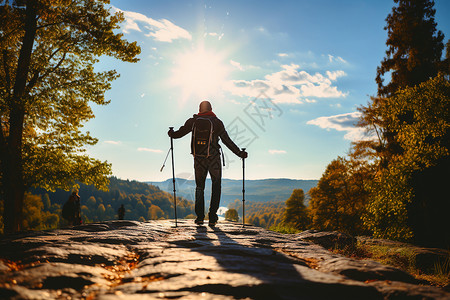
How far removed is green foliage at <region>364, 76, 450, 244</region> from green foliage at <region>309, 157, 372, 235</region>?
1325 cm

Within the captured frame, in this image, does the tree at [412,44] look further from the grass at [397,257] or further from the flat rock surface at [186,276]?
the flat rock surface at [186,276]

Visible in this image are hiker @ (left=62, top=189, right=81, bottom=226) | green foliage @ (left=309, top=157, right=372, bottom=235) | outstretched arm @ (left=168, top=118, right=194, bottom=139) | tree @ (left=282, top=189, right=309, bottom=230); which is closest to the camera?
outstretched arm @ (left=168, top=118, right=194, bottom=139)

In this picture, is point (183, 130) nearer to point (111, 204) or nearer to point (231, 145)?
point (231, 145)

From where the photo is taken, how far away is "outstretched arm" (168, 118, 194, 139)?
7656 millimetres

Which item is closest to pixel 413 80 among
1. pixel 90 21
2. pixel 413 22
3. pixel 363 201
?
pixel 413 22

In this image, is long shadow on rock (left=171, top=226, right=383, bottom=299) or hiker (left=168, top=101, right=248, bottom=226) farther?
hiker (left=168, top=101, right=248, bottom=226)

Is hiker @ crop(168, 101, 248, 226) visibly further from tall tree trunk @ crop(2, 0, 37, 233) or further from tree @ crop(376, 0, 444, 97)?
tree @ crop(376, 0, 444, 97)

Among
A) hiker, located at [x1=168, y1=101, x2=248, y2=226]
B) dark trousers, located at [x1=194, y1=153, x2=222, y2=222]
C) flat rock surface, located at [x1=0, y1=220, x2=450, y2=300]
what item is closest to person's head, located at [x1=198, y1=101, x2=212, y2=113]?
hiker, located at [x1=168, y1=101, x2=248, y2=226]

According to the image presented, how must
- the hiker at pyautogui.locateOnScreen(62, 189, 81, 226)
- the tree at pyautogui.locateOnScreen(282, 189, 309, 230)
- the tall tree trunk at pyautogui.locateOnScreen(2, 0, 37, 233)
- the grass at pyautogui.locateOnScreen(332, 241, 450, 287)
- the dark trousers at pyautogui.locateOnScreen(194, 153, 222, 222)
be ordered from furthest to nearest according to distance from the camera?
1. the tree at pyautogui.locateOnScreen(282, 189, 309, 230)
2. the hiker at pyautogui.locateOnScreen(62, 189, 81, 226)
3. the tall tree trunk at pyautogui.locateOnScreen(2, 0, 37, 233)
4. the dark trousers at pyautogui.locateOnScreen(194, 153, 222, 222)
5. the grass at pyautogui.locateOnScreen(332, 241, 450, 287)

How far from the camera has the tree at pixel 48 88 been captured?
10.4 m

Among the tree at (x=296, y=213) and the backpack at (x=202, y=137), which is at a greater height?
the backpack at (x=202, y=137)

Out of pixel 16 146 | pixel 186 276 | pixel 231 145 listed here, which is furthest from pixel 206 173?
pixel 16 146

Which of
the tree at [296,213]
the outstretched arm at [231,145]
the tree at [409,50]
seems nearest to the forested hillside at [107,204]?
the tree at [296,213]

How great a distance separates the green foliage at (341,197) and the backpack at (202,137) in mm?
24225
